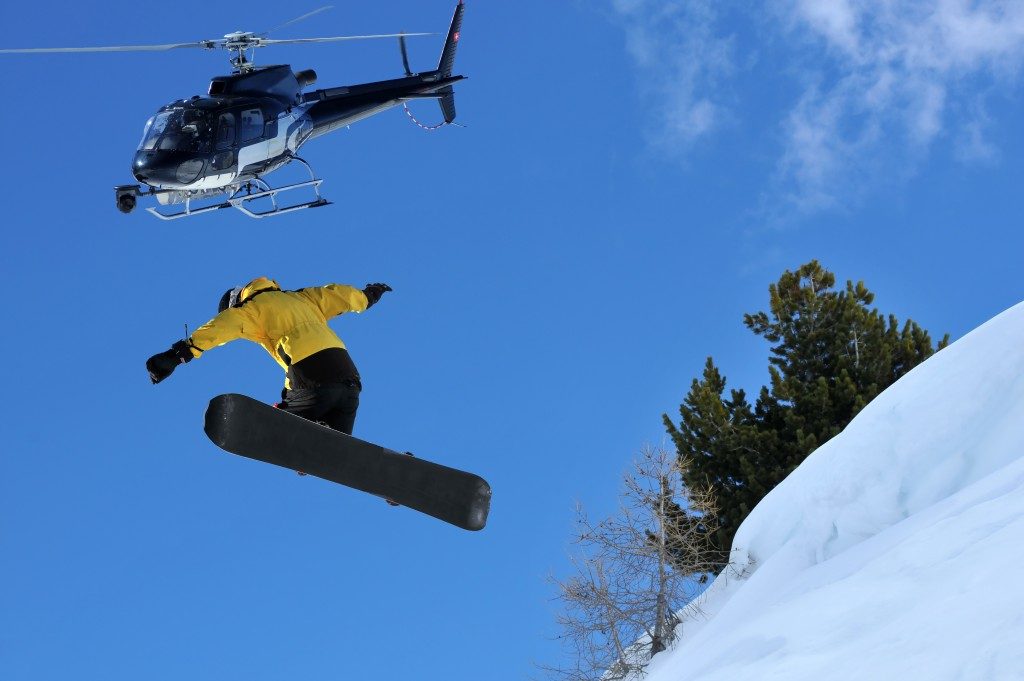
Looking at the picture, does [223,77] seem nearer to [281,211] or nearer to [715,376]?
[281,211]

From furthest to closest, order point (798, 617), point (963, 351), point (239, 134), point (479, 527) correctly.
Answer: point (239, 134) < point (963, 351) < point (798, 617) < point (479, 527)

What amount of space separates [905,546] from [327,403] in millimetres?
3658

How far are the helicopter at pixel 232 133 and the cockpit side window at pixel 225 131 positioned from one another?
12mm

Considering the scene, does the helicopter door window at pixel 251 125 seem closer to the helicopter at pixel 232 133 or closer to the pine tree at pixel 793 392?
the helicopter at pixel 232 133

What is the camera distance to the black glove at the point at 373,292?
655 centimetres

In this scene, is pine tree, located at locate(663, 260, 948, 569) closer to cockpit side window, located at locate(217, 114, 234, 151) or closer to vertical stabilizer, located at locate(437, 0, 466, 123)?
vertical stabilizer, located at locate(437, 0, 466, 123)

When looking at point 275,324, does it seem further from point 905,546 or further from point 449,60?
point 449,60

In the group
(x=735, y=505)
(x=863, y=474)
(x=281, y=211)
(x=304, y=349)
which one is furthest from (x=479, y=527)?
(x=735, y=505)

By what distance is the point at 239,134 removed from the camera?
13289 millimetres

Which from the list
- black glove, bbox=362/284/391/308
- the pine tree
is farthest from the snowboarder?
the pine tree

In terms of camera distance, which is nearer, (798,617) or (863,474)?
(798,617)

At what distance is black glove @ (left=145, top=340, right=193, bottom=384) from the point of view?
5.65 m

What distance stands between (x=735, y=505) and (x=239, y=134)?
40.2ft

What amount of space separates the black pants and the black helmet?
59 centimetres
